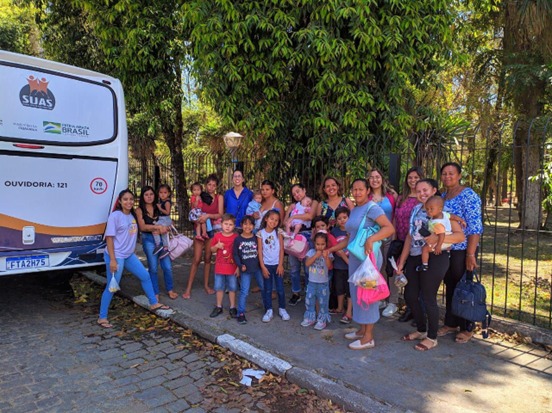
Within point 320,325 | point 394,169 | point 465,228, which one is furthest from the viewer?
point 394,169

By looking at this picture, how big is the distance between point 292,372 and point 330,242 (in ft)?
5.50

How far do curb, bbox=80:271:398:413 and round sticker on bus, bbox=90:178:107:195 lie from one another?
2.01m

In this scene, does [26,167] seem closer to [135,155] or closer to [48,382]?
[48,382]

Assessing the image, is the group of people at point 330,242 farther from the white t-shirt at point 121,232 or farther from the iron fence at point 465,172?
the iron fence at point 465,172

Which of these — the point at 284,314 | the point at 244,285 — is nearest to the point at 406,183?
the point at 284,314

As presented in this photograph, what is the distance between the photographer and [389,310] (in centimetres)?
533

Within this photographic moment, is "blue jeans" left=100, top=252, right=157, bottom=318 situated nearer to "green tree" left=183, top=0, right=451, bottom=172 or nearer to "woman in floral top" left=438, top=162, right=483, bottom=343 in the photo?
"green tree" left=183, top=0, right=451, bottom=172

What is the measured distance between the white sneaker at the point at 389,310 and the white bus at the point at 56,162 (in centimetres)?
400

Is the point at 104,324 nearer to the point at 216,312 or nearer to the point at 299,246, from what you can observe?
the point at 216,312

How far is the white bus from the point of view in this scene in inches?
194

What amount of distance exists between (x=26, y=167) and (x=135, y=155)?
40.2ft

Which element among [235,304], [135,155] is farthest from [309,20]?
[135,155]

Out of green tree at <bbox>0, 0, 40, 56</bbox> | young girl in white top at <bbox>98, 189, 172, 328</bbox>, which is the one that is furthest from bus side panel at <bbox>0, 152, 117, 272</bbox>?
green tree at <bbox>0, 0, 40, 56</bbox>

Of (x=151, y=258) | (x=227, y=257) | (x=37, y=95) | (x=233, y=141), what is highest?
(x=37, y=95)
